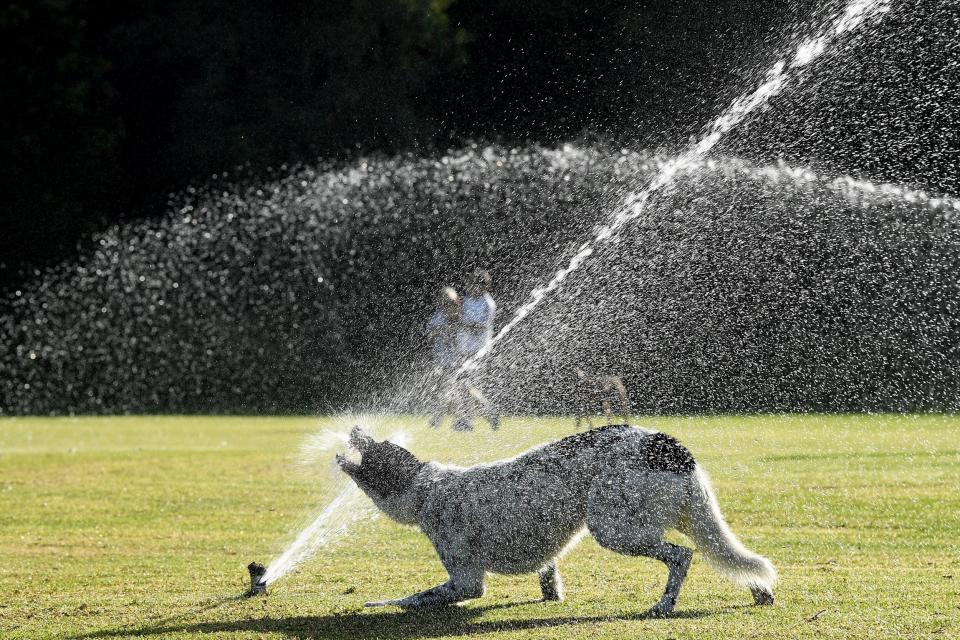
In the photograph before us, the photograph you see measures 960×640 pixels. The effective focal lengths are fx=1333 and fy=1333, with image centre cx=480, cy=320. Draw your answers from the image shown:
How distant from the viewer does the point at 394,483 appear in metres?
6.03

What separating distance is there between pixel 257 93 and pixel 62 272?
229 inches

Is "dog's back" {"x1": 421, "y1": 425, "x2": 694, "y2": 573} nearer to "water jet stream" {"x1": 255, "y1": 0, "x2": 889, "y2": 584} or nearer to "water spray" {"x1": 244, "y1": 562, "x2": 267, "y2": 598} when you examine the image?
"water spray" {"x1": 244, "y1": 562, "x2": 267, "y2": 598}

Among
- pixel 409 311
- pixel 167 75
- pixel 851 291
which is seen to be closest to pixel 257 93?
pixel 167 75

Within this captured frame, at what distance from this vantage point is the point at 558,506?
5844mm

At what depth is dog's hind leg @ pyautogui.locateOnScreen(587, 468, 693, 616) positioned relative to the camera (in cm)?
570

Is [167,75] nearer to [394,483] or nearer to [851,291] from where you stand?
[851,291]

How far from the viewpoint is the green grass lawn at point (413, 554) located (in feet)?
18.7

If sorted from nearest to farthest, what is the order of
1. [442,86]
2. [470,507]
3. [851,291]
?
[470,507]
[851,291]
[442,86]

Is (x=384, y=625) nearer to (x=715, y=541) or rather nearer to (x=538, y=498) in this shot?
(x=538, y=498)

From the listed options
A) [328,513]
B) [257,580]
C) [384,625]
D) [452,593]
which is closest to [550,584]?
[452,593]

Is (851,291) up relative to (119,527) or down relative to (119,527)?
up

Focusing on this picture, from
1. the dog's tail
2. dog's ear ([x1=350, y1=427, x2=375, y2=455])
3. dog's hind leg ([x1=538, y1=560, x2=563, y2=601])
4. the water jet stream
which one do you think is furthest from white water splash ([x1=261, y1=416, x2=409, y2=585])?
the dog's tail

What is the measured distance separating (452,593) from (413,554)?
1.90 m

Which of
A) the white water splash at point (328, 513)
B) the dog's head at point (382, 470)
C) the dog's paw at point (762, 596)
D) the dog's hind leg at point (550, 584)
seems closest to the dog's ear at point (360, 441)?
the dog's head at point (382, 470)
